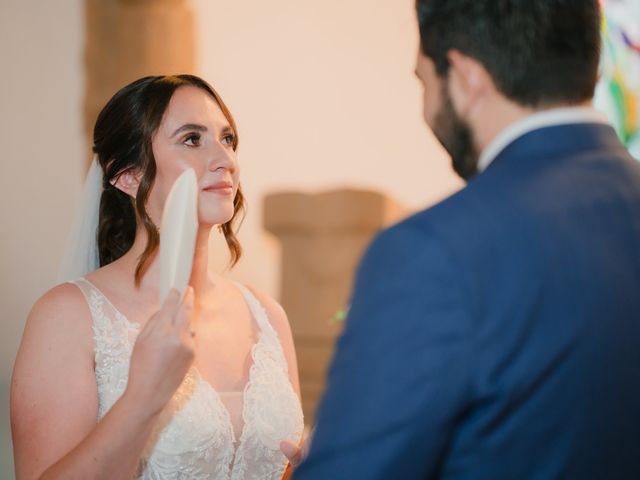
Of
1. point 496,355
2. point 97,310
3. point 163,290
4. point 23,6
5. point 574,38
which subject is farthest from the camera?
point 23,6

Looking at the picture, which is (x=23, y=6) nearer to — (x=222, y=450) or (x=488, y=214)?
(x=222, y=450)

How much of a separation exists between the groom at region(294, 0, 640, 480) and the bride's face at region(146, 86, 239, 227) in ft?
3.40

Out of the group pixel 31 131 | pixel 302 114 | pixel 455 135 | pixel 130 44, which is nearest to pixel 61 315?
pixel 455 135

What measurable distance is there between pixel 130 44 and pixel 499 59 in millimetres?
3201

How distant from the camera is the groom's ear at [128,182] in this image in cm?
219

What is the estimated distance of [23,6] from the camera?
427cm

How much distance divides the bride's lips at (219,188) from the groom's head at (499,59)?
99 cm

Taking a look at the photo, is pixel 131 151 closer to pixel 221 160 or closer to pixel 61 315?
pixel 221 160

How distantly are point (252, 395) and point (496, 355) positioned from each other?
118cm

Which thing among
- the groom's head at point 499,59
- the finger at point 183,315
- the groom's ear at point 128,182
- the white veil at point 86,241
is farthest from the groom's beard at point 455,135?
the white veil at point 86,241

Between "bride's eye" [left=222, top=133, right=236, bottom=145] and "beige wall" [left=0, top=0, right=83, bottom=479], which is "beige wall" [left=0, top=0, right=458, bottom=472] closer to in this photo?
"beige wall" [left=0, top=0, right=83, bottom=479]

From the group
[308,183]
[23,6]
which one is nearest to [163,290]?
[308,183]

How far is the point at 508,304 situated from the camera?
1.03 metres

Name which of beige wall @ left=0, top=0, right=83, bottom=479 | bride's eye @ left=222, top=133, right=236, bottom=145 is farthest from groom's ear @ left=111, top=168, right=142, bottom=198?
beige wall @ left=0, top=0, right=83, bottom=479
